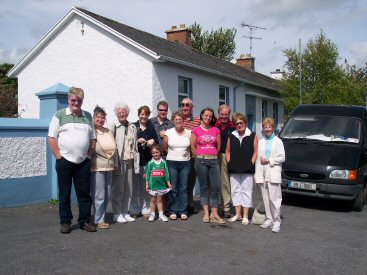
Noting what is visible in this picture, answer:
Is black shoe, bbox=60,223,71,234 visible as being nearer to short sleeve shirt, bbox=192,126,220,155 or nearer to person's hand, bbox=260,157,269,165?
short sleeve shirt, bbox=192,126,220,155

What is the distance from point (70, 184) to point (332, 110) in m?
6.53

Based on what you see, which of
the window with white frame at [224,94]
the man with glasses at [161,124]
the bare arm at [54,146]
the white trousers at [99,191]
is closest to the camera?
the bare arm at [54,146]

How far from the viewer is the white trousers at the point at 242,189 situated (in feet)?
23.0

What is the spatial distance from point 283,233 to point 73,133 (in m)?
3.47

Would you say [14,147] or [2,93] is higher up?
[2,93]

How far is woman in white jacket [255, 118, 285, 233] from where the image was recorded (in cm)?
660

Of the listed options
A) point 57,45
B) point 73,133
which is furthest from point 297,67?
point 73,133

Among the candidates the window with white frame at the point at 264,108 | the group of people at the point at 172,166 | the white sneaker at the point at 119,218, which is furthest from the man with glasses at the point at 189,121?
the window with white frame at the point at 264,108

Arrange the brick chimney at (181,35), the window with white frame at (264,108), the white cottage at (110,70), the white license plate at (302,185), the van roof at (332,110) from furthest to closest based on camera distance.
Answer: the window with white frame at (264,108) < the brick chimney at (181,35) < the white cottage at (110,70) < the van roof at (332,110) < the white license plate at (302,185)

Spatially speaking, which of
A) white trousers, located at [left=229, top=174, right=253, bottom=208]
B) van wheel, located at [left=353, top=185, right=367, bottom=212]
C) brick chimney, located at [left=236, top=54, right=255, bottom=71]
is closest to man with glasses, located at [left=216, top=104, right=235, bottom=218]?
white trousers, located at [left=229, top=174, right=253, bottom=208]

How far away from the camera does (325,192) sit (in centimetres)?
829

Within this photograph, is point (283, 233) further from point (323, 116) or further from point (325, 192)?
point (323, 116)

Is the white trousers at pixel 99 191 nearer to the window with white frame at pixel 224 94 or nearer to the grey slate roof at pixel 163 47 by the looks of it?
the grey slate roof at pixel 163 47

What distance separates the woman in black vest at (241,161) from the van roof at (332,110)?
363 cm
